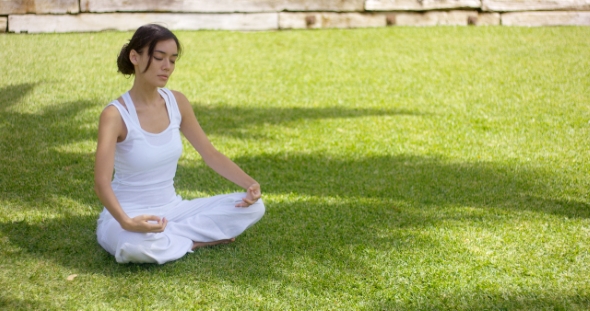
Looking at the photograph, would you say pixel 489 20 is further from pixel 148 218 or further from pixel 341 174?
pixel 148 218

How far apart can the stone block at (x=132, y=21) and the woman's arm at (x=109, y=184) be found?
7432 mm

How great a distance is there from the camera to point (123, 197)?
12.8 ft

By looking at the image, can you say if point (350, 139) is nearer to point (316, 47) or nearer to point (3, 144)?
point (3, 144)

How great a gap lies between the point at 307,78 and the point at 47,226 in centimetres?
479

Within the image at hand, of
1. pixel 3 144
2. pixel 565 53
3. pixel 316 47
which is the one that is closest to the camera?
pixel 3 144

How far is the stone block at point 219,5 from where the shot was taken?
11.0 m

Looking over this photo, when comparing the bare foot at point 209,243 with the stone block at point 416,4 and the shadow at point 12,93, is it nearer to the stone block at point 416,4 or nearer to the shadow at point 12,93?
the shadow at point 12,93

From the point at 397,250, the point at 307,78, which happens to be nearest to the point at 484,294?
the point at 397,250

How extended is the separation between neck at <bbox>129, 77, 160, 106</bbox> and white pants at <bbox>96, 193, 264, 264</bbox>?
62 cm

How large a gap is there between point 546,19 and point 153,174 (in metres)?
9.26

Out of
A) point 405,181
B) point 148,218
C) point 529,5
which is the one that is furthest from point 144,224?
point 529,5

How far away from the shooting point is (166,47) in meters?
3.73

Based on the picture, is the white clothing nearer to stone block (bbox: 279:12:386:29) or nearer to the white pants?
the white pants

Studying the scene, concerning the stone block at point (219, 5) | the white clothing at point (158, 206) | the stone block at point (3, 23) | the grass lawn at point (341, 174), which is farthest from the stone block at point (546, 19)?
the white clothing at point (158, 206)
